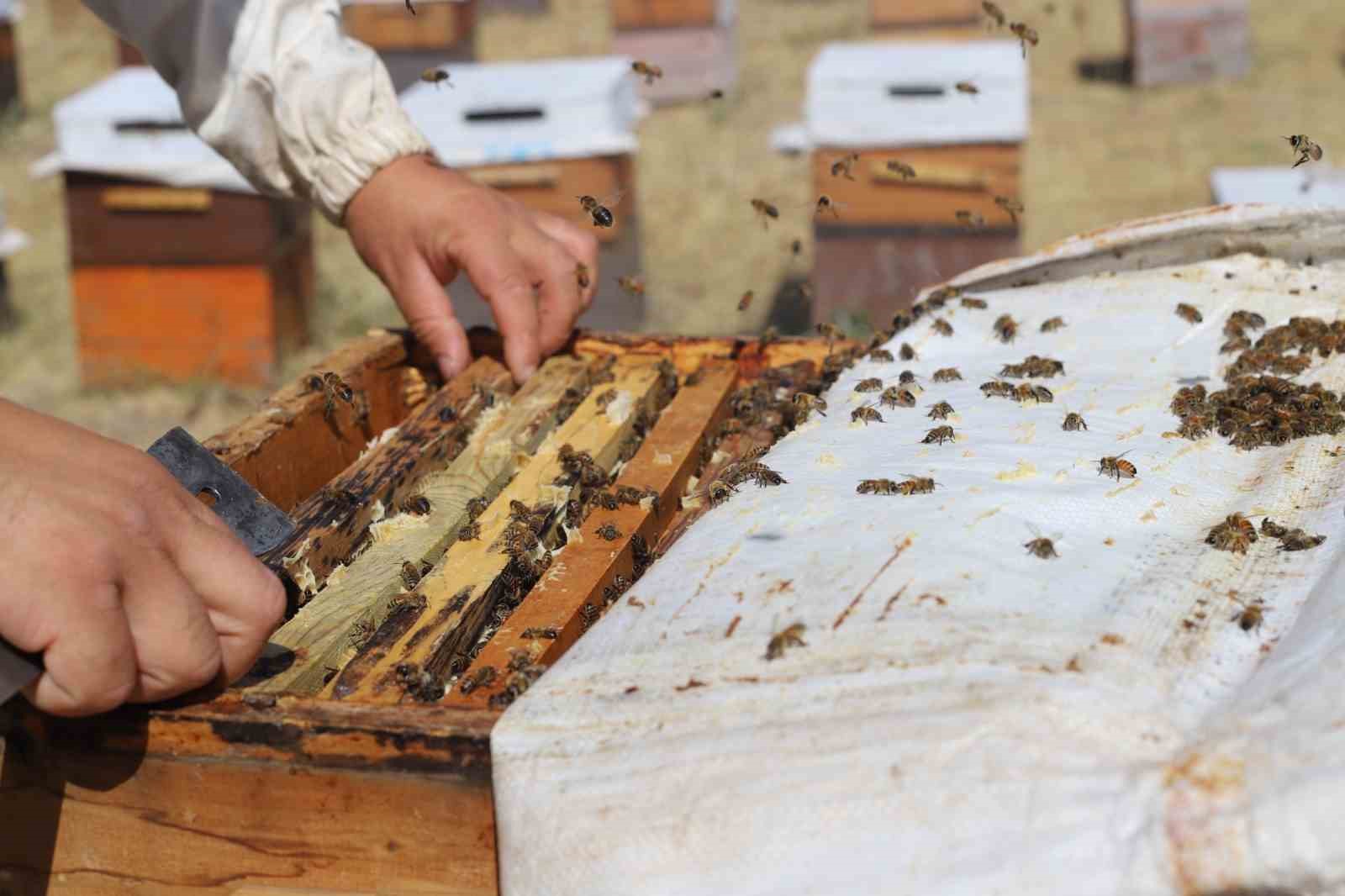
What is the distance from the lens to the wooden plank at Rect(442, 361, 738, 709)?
1.84 meters

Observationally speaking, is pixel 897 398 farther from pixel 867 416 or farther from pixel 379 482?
pixel 379 482

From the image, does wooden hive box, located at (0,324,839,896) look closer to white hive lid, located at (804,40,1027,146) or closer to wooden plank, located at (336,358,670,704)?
wooden plank, located at (336,358,670,704)

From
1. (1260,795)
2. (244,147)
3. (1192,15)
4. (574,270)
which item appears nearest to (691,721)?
(1260,795)

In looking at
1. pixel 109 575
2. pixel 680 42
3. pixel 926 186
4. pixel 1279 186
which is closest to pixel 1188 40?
pixel 680 42

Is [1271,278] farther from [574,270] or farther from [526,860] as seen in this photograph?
[526,860]

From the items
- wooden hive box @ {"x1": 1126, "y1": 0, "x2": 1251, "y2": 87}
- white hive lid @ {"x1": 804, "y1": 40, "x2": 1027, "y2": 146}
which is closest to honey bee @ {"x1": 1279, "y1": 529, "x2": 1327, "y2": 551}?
white hive lid @ {"x1": 804, "y1": 40, "x2": 1027, "y2": 146}

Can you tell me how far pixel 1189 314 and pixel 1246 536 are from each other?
96 cm

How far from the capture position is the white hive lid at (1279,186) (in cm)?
535

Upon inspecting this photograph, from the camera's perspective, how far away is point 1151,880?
1.29 metres

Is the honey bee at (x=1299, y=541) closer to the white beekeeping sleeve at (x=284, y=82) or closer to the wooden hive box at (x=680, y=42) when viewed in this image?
the white beekeeping sleeve at (x=284, y=82)

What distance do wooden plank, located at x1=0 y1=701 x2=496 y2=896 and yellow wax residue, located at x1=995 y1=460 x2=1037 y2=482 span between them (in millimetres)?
835

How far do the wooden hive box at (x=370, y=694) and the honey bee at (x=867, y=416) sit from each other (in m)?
0.29

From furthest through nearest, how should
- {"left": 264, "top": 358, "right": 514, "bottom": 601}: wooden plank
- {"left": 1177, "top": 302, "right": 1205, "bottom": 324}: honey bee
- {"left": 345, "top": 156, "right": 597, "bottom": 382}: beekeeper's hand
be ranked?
{"left": 345, "top": 156, "right": 597, "bottom": 382}: beekeeper's hand → {"left": 1177, "top": 302, "right": 1205, "bottom": 324}: honey bee → {"left": 264, "top": 358, "right": 514, "bottom": 601}: wooden plank

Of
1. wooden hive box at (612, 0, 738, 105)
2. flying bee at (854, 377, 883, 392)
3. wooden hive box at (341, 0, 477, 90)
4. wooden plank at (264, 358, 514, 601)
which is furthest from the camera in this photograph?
wooden hive box at (612, 0, 738, 105)
